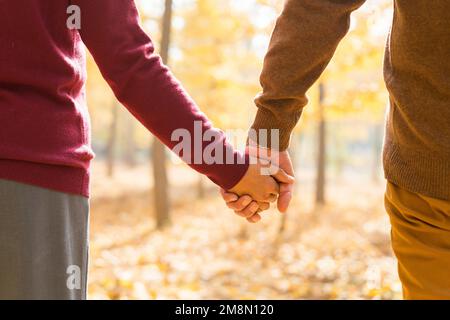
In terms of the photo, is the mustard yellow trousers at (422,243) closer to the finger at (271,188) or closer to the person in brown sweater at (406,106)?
the person in brown sweater at (406,106)

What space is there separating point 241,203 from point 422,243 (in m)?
0.69

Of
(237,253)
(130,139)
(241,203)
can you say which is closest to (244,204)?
(241,203)

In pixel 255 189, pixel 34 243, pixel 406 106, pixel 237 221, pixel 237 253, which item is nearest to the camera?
pixel 34 243

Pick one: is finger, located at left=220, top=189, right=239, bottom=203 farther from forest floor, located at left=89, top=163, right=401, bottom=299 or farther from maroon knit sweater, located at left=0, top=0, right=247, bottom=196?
forest floor, located at left=89, top=163, right=401, bottom=299

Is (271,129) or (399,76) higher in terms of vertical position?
(399,76)

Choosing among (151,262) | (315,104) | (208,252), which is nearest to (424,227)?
(151,262)

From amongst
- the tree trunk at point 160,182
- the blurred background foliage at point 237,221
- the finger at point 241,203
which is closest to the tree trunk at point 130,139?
the blurred background foliage at point 237,221

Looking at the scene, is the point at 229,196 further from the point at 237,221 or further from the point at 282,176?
the point at 237,221

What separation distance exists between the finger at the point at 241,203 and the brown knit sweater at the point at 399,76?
0.33 m

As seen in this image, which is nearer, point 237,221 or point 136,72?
point 136,72

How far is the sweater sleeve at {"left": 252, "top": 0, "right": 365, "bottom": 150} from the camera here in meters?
1.98

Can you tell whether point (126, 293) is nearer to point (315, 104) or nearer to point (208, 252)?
point (208, 252)

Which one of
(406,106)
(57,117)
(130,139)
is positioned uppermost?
(130,139)

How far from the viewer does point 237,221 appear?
11.9 meters
